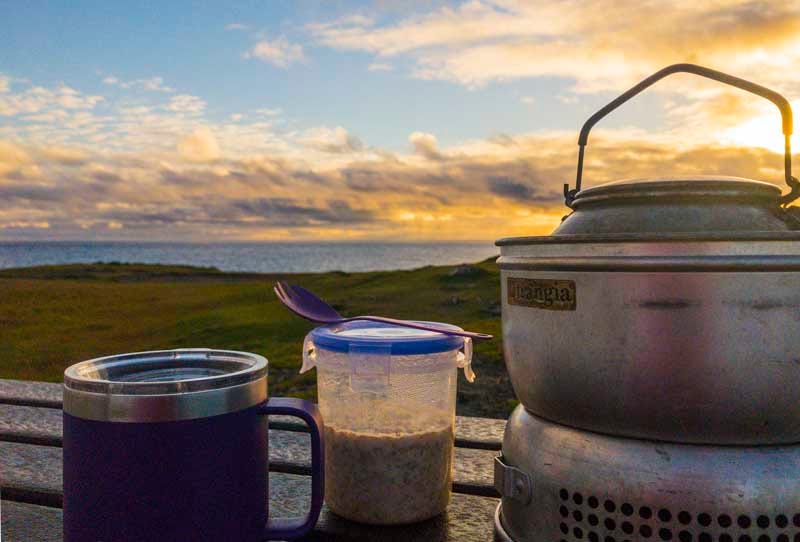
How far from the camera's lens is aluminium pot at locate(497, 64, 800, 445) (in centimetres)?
84

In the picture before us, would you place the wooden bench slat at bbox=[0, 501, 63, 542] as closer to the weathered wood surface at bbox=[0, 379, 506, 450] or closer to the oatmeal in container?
the oatmeal in container

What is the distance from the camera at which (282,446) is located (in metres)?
1.50

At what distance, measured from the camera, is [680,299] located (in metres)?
0.84

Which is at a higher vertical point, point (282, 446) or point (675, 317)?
point (675, 317)

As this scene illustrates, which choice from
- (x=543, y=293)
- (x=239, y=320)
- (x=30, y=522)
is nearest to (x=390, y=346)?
(x=543, y=293)

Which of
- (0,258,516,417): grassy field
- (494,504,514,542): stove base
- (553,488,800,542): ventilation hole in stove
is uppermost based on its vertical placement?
(553,488,800,542): ventilation hole in stove

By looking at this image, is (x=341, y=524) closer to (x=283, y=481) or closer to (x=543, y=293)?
(x=283, y=481)

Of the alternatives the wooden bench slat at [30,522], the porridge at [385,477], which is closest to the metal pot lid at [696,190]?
the porridge at [385,477]

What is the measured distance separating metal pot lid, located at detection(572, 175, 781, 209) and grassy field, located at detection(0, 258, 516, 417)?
12.1 feet

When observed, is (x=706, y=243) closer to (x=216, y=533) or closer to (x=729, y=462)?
(x=729, y=462)

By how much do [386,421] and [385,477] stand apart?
93mm

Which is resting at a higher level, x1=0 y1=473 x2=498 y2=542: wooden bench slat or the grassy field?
x1=0 y1=473 x2=498 y2=542: wooden bench slat

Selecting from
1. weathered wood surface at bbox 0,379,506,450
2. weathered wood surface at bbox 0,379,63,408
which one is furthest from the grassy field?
weathered wood surface at bbox 0,379,63,408

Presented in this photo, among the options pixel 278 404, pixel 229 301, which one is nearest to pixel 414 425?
pixel 278 404
